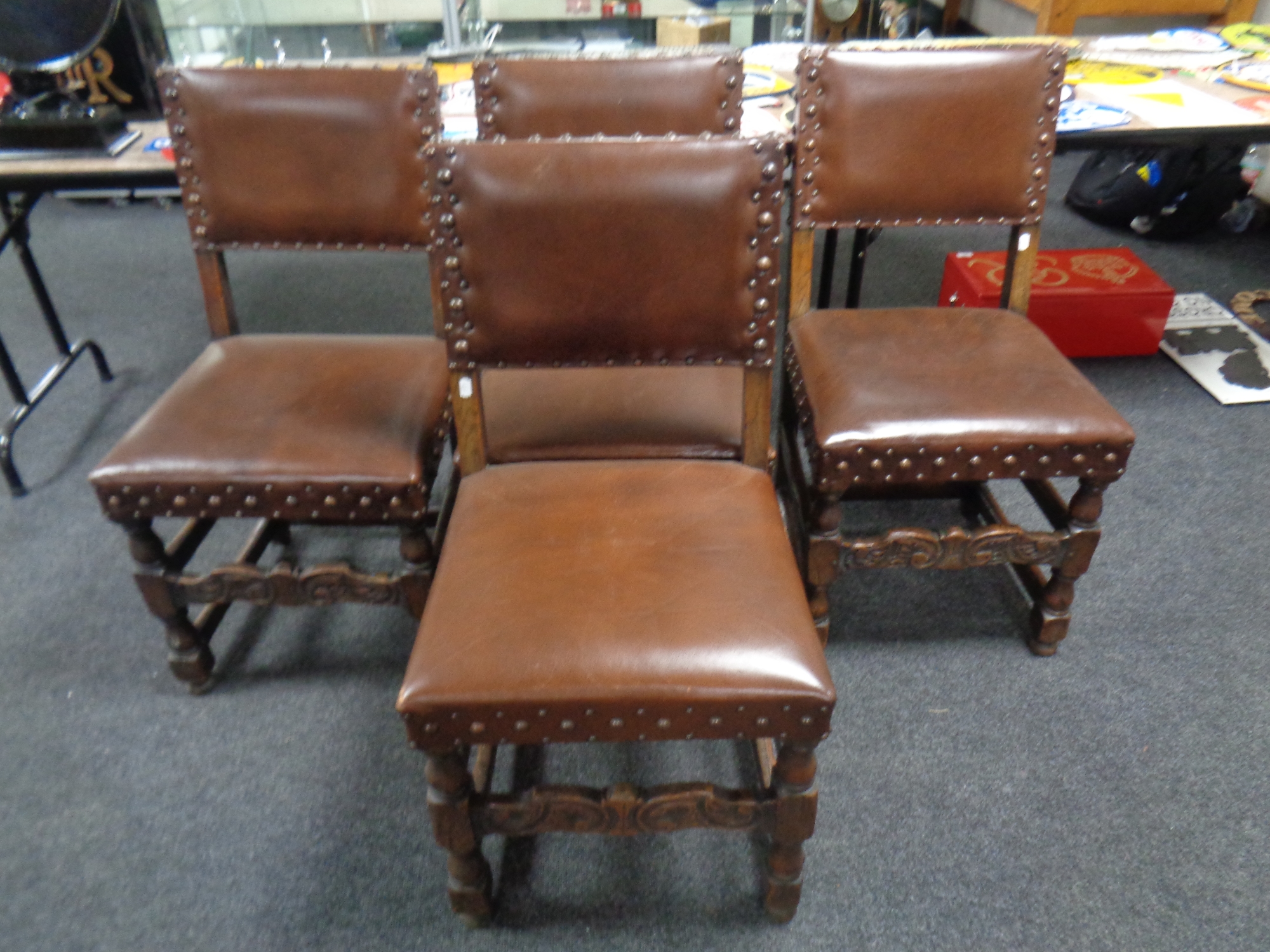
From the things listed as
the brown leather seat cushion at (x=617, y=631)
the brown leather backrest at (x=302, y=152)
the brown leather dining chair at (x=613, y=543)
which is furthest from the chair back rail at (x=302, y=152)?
the brown leather seat cushion at (x=617, y=631)

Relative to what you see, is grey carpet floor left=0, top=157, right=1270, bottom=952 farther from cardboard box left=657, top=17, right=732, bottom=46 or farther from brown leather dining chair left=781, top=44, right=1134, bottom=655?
cardboard box left=657, top=17, right=732, bottom=46

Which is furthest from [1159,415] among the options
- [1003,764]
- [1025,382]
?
[1003,764]

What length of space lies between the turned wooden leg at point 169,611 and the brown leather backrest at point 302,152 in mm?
499

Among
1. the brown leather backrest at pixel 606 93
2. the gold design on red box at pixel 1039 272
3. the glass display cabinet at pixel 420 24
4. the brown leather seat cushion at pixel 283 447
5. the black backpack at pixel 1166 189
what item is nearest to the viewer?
the brown leather seat cushion at pixel 283 447

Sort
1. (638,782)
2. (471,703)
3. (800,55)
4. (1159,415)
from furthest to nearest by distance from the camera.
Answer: (1159,415), (800,55), (638,782), (471,703)

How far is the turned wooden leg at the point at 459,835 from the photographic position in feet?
3.32

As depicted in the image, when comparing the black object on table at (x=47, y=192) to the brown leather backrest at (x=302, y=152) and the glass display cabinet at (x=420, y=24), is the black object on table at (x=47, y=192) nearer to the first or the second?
the brown leather backrest at (x=302, y=152)

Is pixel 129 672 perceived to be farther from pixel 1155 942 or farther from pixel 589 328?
pixel 1155 942

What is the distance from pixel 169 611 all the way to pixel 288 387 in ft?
1.33

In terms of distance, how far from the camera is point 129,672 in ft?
5.09

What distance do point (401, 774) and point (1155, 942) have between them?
3.43 ft

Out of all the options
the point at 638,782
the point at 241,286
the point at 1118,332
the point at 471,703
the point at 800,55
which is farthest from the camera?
the point at 241,286

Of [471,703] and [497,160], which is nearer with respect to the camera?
[471,703]

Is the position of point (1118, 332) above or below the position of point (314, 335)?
below
